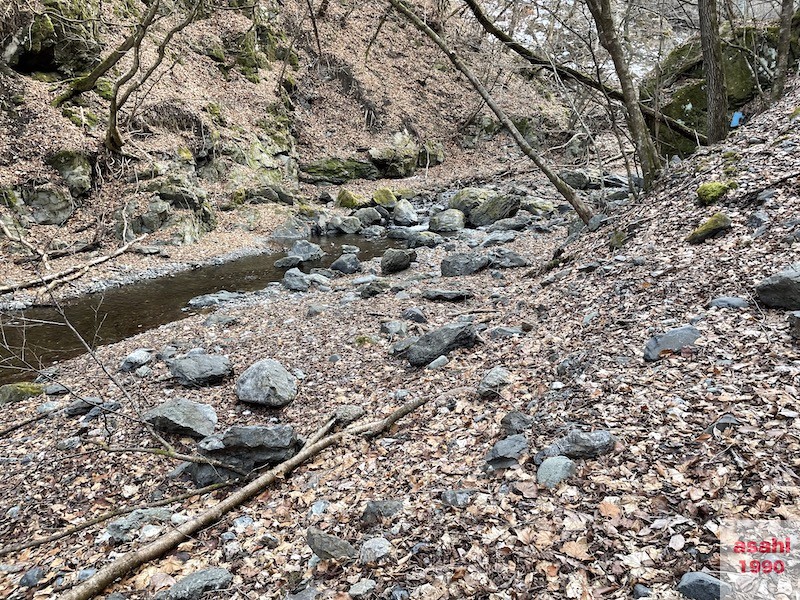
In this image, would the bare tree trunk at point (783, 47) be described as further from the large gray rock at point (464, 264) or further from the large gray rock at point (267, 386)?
A: the large gray rock at point (267, 386)

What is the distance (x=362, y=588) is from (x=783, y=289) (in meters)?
3.22

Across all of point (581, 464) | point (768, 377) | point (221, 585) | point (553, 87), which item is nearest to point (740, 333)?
point (768, 377)

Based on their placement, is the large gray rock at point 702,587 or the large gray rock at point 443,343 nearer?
the large gray rock at point 702,587

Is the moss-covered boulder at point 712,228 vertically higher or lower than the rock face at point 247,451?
higher

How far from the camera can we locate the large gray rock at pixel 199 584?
2.63 m

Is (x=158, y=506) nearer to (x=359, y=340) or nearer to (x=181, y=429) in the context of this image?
(x=181, y=429)

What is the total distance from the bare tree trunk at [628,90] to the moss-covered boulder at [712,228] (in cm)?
223

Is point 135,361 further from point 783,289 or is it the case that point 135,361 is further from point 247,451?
point 783,289

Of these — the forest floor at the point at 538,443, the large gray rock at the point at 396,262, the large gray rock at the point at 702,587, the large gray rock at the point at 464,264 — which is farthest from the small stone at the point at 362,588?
the large gray rock at the point at 396,262

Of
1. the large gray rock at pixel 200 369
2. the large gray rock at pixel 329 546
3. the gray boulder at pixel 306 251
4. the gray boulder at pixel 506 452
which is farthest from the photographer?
the gray boulder at pixel 306 251

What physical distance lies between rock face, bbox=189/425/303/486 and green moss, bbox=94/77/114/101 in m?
14.0

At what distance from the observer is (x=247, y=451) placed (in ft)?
12.4

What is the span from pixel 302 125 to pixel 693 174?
694 inches

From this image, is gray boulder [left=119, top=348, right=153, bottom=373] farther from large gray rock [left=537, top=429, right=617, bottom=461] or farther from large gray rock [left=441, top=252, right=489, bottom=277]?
large gray rock [left=537, top=429, right=617, bottom=461]
